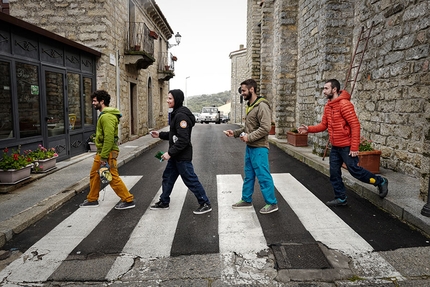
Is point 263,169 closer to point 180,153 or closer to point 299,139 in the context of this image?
point 180,153

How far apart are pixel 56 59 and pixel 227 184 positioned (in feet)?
18.3

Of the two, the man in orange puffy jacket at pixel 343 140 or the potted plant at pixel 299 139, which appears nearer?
the man in orange puffy jacket at pixel 343 140

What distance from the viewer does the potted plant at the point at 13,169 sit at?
5348 mm

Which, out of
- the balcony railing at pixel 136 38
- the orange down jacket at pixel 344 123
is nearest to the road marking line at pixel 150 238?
the orange down jacket at pixel 344 123

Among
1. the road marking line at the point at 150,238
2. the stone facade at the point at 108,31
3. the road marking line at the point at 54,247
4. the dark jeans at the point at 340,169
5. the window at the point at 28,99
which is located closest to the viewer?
the road marking line at the point at 54,247

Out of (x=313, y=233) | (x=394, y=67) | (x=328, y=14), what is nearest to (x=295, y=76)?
(x=328, y=14)

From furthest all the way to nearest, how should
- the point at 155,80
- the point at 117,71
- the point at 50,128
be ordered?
1. the point at 155,80
2. the point at 117,71
3. the point at 50,128

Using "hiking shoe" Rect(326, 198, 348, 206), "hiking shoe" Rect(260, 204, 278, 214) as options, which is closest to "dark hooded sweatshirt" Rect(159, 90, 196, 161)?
"hiking shoe" Rect(260, 204, 278, 214)

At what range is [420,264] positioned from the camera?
2920 mm

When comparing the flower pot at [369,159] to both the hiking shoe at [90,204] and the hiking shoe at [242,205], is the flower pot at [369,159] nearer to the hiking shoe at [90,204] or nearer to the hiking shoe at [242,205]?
the hiking shoe at [242,205]

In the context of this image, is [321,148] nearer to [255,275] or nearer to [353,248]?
[353,248]

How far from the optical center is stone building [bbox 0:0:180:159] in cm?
819

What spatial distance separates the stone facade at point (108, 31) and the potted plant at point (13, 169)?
198 inches

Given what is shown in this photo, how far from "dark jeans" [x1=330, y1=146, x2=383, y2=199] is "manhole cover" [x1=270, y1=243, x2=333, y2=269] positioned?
4.92ft
